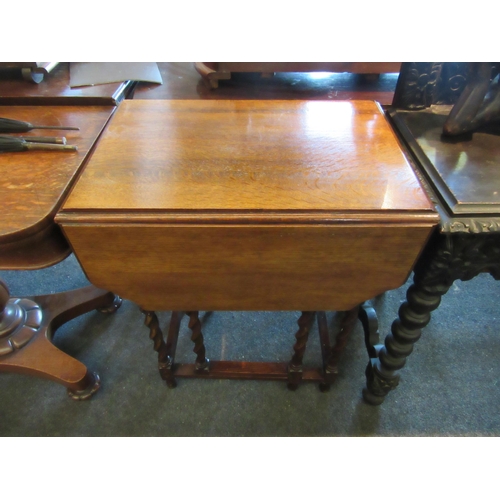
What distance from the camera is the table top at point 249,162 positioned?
0.67 meters

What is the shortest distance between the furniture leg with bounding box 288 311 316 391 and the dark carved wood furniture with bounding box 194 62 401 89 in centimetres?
82

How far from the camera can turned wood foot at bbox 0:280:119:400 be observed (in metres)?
1.13

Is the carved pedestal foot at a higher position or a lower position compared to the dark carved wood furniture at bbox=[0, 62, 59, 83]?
lower

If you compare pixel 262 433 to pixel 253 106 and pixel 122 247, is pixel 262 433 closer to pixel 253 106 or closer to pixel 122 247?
pixel 122 247

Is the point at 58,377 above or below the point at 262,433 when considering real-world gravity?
above

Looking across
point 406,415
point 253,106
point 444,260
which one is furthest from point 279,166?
point 406,415

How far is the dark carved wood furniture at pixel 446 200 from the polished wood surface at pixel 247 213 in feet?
0.19

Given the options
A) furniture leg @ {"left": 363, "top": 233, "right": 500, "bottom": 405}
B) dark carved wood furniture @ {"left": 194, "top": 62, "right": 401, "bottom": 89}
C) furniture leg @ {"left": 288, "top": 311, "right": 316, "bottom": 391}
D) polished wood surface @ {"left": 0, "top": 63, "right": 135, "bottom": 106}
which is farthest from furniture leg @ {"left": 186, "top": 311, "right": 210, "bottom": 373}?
dark carved wood furniture @ {"left": 194, "top": 62, "right": 401, "bottom": 89}

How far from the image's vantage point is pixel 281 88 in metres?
1.27

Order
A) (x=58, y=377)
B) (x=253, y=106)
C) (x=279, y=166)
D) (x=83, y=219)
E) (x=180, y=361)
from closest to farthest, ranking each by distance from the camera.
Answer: (x=83, y=219)
(x=279, y=166)
(x=253, y=106)
(x=58, y=377)
(x=180, y=361)

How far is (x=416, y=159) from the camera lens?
797mm

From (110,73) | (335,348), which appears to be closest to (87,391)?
(335,348)

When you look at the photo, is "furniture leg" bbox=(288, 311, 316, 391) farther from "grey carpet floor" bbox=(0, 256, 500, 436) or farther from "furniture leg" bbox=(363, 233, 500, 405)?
"furniture leg" bbox=(363, 233, 500, 405)

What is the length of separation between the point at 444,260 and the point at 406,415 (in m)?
0.71
